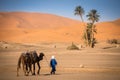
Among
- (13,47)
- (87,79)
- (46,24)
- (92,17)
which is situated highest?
(46,24)

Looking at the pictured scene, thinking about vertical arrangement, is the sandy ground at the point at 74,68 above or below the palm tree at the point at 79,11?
below

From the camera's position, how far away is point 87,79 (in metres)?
22.0

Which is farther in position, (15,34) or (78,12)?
(15,34)

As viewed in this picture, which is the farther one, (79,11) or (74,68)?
(79,11)

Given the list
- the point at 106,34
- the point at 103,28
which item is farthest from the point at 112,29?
the point at 106,34

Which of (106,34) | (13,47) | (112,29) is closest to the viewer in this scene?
(13,47)

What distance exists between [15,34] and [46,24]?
65705 millimetres

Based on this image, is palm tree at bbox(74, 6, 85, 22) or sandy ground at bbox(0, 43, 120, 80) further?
palm tree at bbox(74, 6, 85, 22)

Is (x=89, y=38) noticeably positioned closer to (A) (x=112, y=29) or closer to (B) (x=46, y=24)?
(A) (x=112, y=29)

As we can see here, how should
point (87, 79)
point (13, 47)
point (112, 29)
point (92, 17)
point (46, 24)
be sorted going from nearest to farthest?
point (87, 79) → point (13, 47) → point (92, 17) → point (112, 29) → point (46, 24)

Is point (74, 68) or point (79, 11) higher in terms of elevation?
point (79, 11)

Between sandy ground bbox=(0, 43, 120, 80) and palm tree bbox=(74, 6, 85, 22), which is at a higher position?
palm tree bbox=(74, 6, 85, 22)

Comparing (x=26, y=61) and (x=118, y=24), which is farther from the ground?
(x=118, y=24)

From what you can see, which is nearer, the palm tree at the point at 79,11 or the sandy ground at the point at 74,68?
the sandy ground at the point at 74,68
